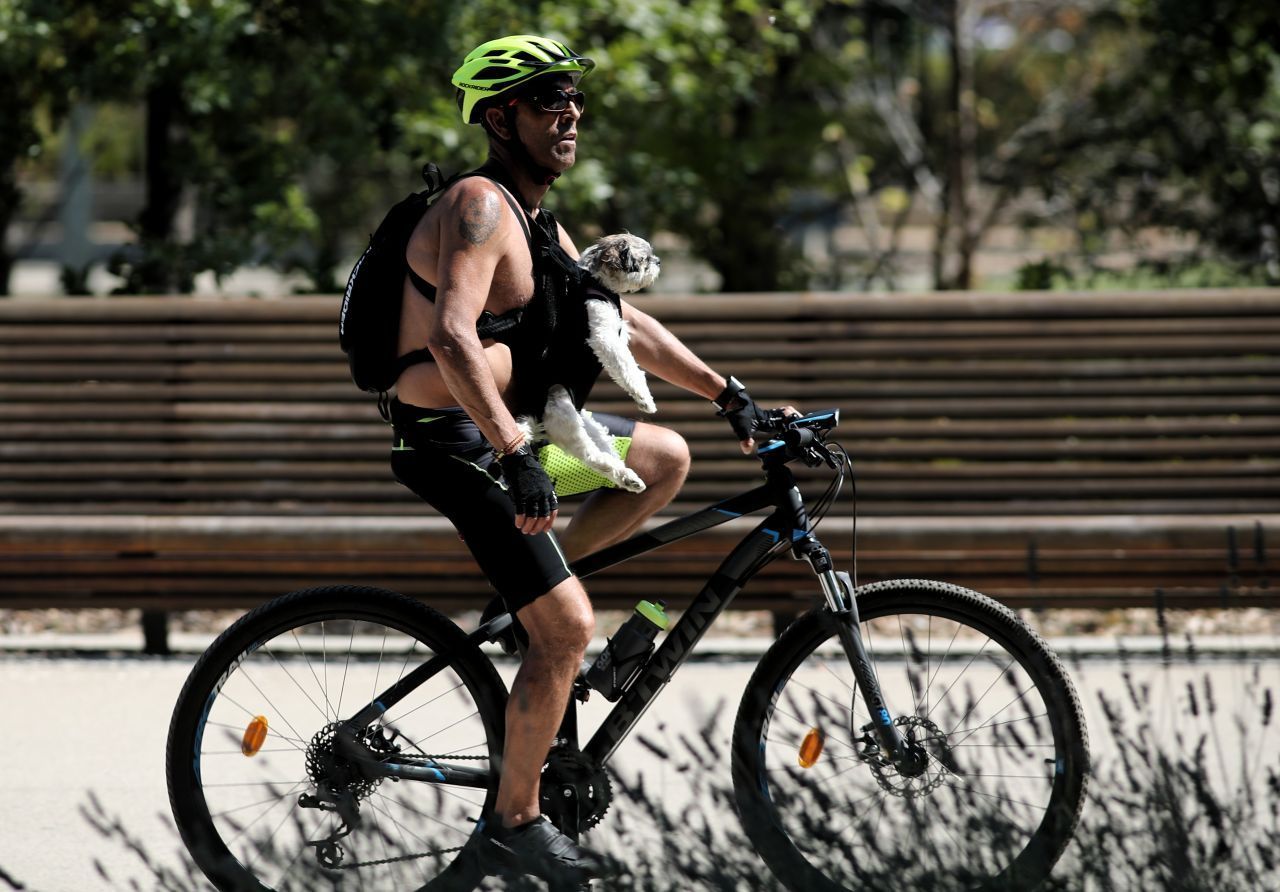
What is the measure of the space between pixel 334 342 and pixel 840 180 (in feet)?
23.1

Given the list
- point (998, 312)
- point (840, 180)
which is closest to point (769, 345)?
point (998, 312)

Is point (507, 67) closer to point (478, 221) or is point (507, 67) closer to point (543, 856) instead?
point (478, 221)

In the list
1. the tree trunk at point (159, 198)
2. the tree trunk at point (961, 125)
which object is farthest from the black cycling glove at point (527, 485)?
the tree trunk at point (961, 125)

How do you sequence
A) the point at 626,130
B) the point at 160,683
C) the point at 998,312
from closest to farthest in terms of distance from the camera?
the point at 160,683 → the point at 998,312 → the point at 626,130

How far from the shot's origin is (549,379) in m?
3.62

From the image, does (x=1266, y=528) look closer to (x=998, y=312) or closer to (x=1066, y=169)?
(x=998, y=312)

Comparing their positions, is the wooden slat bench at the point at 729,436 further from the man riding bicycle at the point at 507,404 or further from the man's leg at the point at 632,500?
the man riding bicycle at the point at 507,404

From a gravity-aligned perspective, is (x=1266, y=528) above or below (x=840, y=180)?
below

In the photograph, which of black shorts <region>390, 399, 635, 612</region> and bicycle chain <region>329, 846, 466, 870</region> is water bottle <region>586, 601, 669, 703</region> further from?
bicycle chain <region>329, 846, 466, 870</region>

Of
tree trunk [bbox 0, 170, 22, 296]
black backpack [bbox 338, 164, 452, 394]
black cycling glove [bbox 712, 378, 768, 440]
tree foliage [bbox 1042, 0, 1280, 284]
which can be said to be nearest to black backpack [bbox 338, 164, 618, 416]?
black backpack [bbox 338, 164, 452, 394]

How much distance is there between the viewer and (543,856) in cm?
344

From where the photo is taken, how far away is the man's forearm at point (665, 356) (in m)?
3.82

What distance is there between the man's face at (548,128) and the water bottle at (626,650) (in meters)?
1.02

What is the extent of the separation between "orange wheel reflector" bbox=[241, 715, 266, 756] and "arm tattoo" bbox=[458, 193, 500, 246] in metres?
1.25
